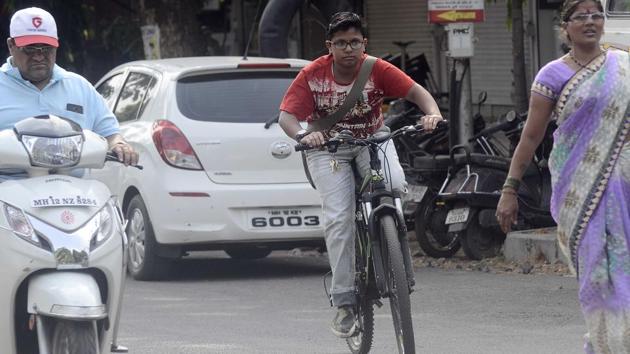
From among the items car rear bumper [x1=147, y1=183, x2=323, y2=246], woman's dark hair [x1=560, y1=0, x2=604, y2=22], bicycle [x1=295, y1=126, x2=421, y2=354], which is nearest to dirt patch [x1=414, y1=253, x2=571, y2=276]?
car rear bumper [x1=147, y1=183, x2=323, y2=246]

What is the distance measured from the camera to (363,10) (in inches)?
845

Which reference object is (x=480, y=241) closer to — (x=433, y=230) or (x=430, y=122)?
(x=433, y=230)

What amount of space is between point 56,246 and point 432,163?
6.61m

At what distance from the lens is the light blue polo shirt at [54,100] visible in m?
6.29

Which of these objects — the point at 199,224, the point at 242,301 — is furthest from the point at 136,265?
the point at 242,301

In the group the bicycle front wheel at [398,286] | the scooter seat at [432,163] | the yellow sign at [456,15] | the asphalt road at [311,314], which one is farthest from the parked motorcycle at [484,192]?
the bicycle front wheel at [398,286]

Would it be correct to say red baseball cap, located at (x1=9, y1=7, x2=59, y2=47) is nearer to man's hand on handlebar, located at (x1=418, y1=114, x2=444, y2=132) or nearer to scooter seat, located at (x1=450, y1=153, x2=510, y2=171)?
man's hand on handlebar, located at (x1=418, y1=114, x2=444, y2=132)

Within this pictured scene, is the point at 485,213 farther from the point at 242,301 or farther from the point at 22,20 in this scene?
the point at 22,20

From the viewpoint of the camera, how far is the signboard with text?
12242 mm

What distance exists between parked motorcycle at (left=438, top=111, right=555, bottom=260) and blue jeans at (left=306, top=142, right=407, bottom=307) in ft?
13.0

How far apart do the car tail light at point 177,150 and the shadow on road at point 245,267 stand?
1032mm

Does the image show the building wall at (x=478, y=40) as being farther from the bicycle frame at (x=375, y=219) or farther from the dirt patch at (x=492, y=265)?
the bicycle frame at (x=375, y=219)

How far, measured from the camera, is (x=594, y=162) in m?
5.84

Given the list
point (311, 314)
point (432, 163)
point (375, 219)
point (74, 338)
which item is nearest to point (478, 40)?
point (432, 163)
